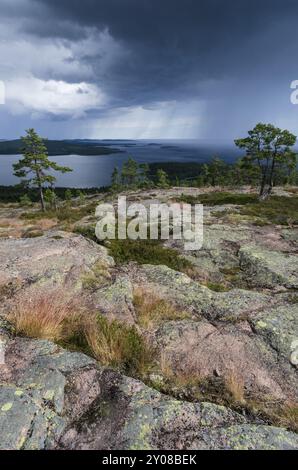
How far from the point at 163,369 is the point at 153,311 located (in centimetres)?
232

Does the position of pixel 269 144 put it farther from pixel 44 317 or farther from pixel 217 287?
pixel 44 317

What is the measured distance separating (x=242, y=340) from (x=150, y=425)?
129 inches

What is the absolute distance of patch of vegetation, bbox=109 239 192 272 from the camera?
39.6ft

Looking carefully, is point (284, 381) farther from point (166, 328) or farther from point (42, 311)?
point (42, 311)

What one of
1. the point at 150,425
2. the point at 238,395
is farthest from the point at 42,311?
the point at 238,395

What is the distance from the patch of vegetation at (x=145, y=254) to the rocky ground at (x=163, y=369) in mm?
1001

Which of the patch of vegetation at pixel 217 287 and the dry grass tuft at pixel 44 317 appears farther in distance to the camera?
the patch of vegetation at pixel 217 287

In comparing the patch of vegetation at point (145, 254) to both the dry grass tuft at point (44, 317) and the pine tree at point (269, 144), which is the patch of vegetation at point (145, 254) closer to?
the dry grass tuft at point (44, 317)

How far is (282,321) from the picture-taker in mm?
7414

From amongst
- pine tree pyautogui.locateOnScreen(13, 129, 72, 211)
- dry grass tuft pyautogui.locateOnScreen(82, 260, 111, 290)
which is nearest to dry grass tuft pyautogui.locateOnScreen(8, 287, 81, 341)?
dry grass tuft pyautogui.locateOnScreen(82, 260, 111, 290)

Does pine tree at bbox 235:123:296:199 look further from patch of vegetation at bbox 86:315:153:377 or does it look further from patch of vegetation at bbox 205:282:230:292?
patch of vegetation at bbox 86:315:153:377

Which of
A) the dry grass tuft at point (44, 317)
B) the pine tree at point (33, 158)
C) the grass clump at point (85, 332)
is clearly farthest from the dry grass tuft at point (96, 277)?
the pine tree at point (33, 158)

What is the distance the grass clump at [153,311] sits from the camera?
7375 millimetres

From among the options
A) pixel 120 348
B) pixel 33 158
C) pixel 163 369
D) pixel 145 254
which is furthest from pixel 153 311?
pixel 33 158
